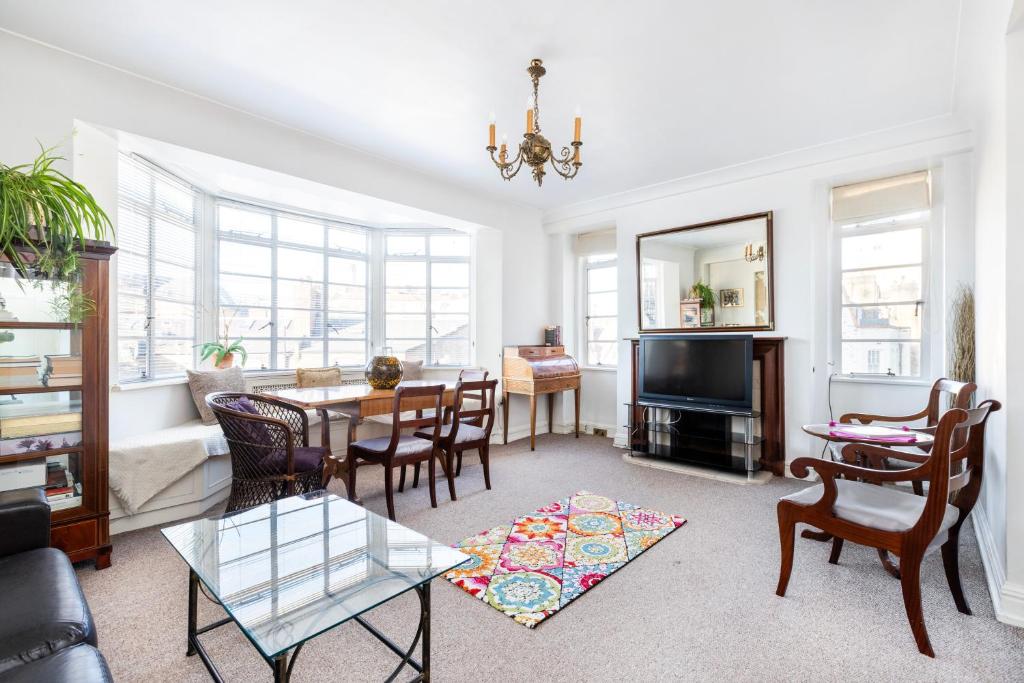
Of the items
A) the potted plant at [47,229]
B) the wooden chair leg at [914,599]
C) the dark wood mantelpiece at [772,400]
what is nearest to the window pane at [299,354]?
the potted plant at [47,229]

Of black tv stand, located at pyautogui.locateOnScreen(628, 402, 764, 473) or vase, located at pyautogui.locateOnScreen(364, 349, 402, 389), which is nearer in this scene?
vase, located at pyautogui.locateOnScreen(364, 349, 402, 389)

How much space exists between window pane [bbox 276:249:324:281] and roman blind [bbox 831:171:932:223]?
4.72 m

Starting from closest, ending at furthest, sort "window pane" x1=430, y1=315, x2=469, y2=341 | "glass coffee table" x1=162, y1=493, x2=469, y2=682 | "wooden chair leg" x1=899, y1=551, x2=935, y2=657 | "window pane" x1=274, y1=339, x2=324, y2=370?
"glass coffee table" x1=162, y1=493, x2=469, y2=682 < "wooden chair leg" x1=899, y1=551, x2=935, y2=657 < "window pane" x1=274, y1=339, x2=324, y2=370 < "window pane" x1=430, y1=315, x2=469, y2=341

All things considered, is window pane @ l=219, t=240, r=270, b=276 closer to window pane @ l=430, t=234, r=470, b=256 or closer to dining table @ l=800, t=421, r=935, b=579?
window pane @ l=430, t=234, r=470, b=256

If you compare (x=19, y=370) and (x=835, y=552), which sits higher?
(x=19, y=370)

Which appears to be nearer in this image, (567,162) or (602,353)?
(567,162)

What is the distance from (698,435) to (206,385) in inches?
163

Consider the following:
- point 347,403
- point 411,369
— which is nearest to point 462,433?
point 347,403

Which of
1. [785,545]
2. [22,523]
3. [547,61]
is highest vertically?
[547,61]

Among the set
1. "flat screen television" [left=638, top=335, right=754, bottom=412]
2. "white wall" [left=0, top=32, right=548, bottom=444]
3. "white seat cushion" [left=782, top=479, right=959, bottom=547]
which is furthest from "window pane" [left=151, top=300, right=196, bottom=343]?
"white seat cushion" [left=782, top=479, right=959, bottom=547]

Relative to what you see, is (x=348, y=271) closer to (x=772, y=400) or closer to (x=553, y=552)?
(x=553, y=552)

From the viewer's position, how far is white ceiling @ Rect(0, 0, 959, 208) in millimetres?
2158

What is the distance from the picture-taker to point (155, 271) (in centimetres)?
343

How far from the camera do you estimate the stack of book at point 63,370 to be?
217 centimetres
